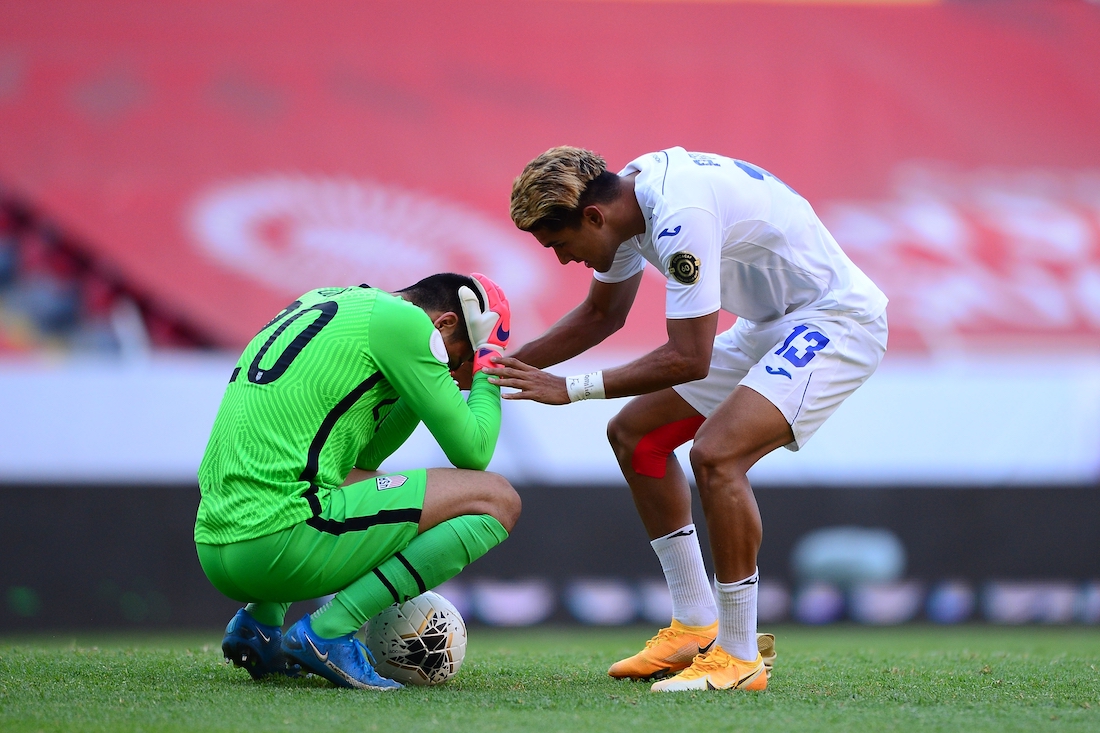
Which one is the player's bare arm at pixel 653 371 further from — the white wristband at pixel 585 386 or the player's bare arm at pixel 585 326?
the player's bare arm at pixel 585 326

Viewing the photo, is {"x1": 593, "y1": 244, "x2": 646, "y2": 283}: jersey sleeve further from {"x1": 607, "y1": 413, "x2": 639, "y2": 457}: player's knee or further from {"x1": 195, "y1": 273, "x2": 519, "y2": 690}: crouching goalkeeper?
{"x1": 195, "y1": 273, "x2": 519, "y2": 690}: crouching goalkeeper

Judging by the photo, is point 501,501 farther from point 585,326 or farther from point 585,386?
point 585,326

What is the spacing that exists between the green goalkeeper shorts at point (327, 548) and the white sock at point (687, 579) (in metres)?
1.02

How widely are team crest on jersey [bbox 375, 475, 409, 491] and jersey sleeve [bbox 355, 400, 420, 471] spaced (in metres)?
0.37

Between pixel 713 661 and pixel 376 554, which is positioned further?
pixel 713 661

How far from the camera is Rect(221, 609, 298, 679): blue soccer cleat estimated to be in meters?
3.63

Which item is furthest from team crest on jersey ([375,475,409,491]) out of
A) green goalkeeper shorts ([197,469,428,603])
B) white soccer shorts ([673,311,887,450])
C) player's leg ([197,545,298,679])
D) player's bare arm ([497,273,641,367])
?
white soccer shorts ([673,311,887,450])

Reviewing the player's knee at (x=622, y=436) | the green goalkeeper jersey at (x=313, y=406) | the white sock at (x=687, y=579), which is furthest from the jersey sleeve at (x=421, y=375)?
the white sock at (x=687, y=579)

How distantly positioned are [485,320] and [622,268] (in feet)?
2.13

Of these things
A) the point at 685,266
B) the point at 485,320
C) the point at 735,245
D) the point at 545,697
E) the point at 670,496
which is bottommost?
the point at 545,697

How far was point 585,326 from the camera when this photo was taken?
429cm

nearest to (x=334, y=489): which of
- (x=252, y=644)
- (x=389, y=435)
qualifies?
(x=389, y=435)

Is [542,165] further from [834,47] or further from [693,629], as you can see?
[834,47]

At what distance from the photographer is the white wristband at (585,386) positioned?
3.64 m
